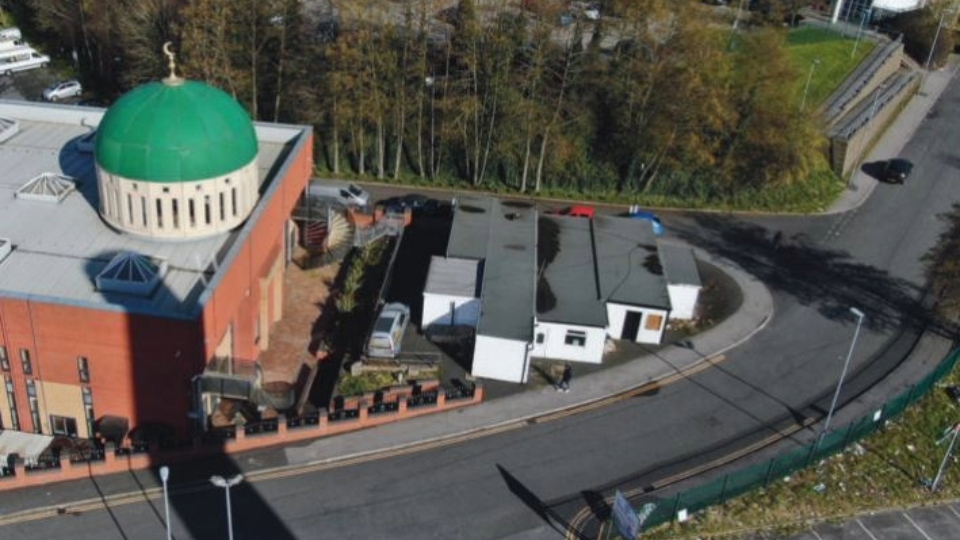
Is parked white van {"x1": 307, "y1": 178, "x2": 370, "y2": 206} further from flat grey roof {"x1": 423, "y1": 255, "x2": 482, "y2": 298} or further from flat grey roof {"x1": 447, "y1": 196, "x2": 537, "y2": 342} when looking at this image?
flat grey roof {"x1": 423, "y1": 255, "x2": 482, "y2": 298}

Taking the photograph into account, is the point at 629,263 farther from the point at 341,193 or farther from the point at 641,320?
the point at 341,193

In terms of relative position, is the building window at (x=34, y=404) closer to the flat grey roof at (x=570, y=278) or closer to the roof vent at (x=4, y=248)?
the roof vent at (x=4, y=248)

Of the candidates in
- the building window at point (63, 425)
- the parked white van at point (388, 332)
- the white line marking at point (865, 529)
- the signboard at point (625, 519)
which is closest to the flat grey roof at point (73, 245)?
the building window at point (63, 425)

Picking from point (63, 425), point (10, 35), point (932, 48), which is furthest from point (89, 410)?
point (932, 48)

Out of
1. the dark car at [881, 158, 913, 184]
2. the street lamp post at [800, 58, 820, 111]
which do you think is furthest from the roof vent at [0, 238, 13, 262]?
the dark car at [881, 158, 913, 184]

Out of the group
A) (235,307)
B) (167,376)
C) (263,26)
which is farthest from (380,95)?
(167,376)
